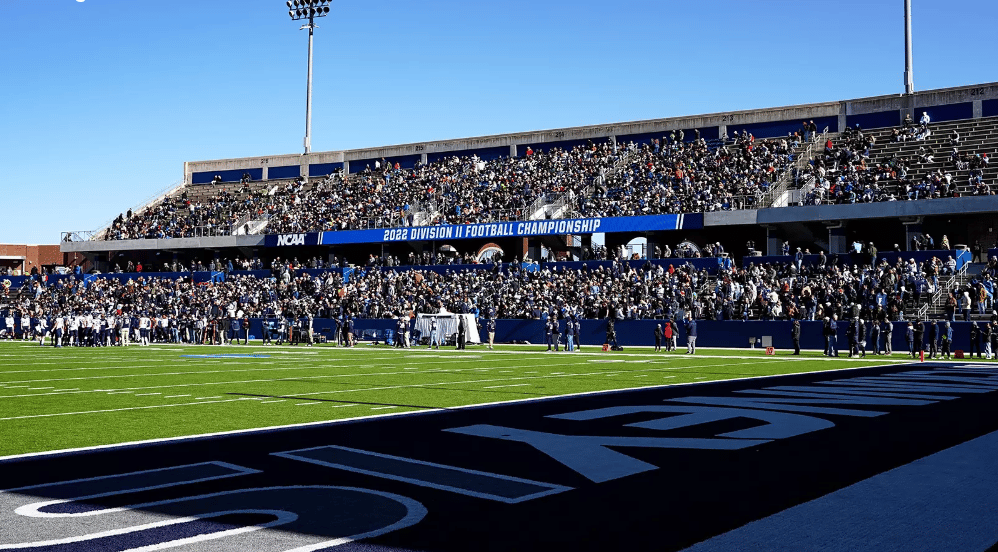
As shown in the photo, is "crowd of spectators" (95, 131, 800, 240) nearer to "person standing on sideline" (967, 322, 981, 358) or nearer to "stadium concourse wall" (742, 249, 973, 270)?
"stadium concourse wall" (742, 249, 973, 270)

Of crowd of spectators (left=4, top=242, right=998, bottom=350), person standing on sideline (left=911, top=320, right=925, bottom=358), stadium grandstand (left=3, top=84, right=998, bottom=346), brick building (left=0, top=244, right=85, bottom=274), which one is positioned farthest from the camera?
brick building (left=0, top=244, right=85, bottom=274)

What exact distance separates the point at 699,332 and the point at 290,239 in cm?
2787

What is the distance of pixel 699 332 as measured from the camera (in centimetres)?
3775

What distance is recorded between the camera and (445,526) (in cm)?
578

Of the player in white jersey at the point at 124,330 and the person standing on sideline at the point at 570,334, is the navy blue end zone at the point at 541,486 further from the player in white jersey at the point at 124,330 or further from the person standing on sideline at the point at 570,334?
the player in white jersey at the point at 124,330

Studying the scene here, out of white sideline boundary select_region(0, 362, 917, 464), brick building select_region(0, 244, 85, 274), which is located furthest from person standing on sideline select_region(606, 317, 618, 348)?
brick building select_region(0, 244, 85, 274)

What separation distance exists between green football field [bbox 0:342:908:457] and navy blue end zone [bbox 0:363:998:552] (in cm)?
161

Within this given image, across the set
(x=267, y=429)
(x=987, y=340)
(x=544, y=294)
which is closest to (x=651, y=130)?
(x=544, y=294)

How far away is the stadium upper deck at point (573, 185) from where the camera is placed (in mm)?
43844

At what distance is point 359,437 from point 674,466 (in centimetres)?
351

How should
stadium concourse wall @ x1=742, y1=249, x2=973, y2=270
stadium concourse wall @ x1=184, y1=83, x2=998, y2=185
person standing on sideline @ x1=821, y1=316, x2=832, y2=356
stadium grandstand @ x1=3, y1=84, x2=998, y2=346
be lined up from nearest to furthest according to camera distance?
person standing on sideline @ x1=821, y1=316, x2=832, y2=356, stadium concourse wall @ x1=742, y1=249, x2=973, y2=270, stadium grandstand @ x1=3, y1=84, x2=998, y2=346, stadium concourse wall @ x1=184, y1=83, x2=998, y2=185

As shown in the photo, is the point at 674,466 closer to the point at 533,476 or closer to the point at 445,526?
the point at 533,476

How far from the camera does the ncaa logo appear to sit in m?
55.2

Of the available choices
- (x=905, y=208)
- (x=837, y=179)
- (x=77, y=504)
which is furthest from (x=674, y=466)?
(x=837, y=179)
